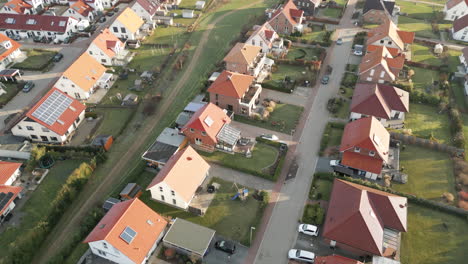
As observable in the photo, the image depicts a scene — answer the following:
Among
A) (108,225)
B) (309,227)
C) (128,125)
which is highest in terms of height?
(128,125)

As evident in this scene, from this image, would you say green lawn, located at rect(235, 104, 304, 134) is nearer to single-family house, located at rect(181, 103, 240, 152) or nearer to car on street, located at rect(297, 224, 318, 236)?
single-family house, located at rect(181, 103, 240, 152)

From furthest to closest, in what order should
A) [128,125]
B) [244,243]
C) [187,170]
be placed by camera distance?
1. [128,125]
2. [187,170]
3. [244,243]

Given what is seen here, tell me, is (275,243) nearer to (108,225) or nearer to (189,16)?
(108,225)

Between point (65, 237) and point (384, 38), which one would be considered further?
point (384, 38)

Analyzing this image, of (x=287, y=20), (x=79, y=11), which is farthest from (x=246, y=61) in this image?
(x=79, y=11)

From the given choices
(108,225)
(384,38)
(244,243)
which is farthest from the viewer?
(384,38)

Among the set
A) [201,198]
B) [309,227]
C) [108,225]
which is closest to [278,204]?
[309,227]
